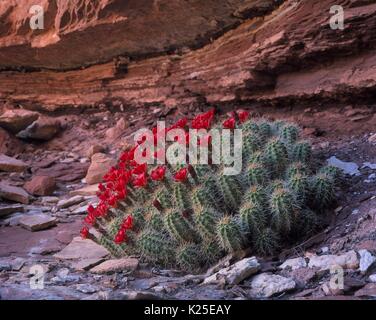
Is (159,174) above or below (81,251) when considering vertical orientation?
above

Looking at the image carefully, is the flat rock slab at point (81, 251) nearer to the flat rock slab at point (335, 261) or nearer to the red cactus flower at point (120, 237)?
the red cactus flower at point (120, 237)

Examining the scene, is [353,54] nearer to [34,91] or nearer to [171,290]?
[171,290]

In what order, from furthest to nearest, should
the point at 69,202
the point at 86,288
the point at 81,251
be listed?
the point at 69,202, the point at 81,251, the point at 86,288

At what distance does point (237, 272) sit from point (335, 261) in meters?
0.61

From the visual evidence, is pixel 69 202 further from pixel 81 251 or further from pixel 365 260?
pixel 365 260

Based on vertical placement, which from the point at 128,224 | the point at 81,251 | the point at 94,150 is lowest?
the point at 81,251

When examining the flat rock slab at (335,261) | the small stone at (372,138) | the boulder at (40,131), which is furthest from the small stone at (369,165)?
the boulder at (40,131)

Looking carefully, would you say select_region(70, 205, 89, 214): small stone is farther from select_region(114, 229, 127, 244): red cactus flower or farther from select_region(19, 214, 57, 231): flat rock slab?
select_region(114, 229, 127, 244): red cactus flower

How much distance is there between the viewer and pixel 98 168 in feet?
23.1

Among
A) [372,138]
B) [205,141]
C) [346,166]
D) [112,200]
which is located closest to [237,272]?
[205,141]

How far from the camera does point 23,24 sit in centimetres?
863

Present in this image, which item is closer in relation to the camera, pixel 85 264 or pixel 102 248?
pixel 85 264
